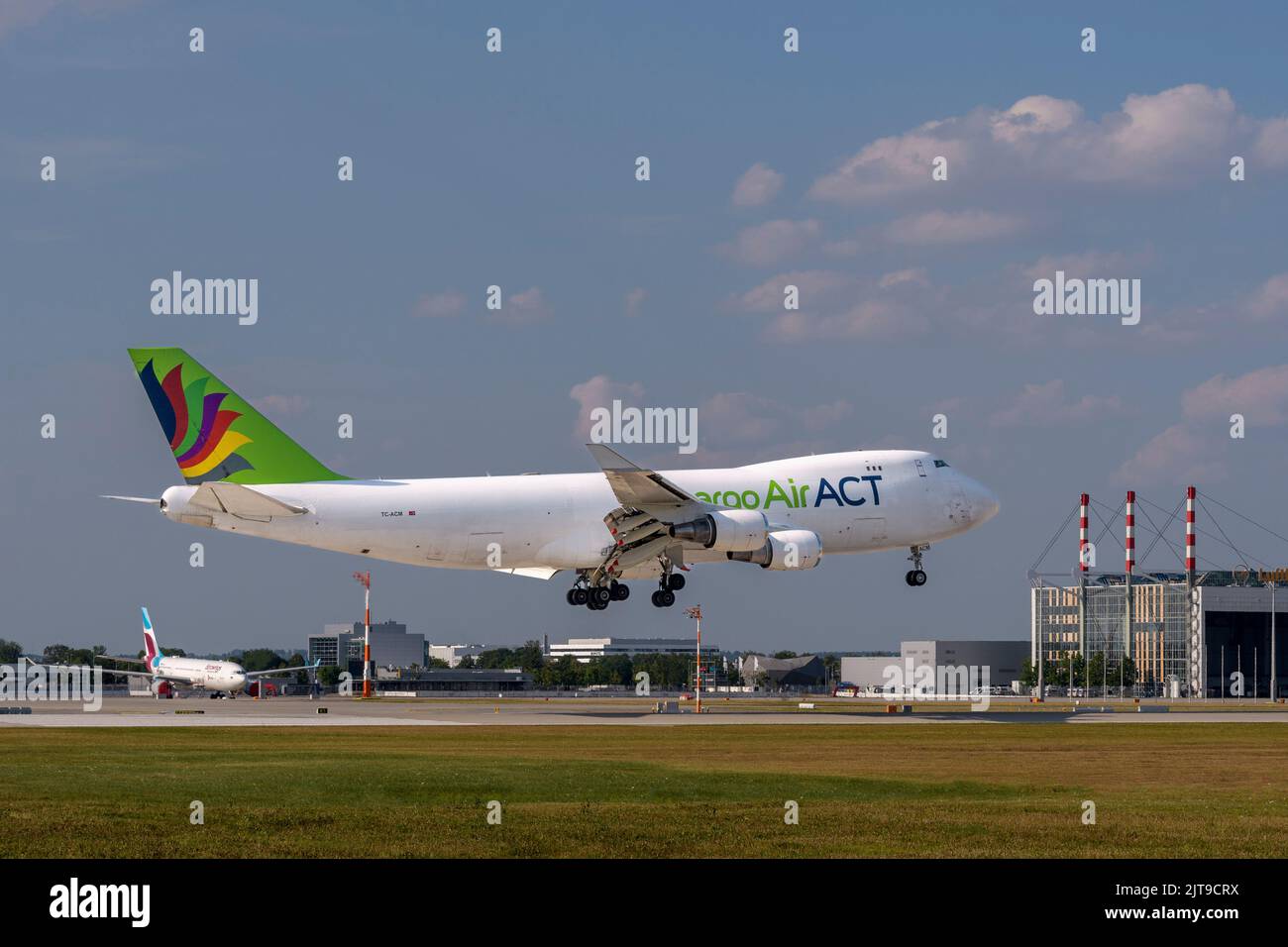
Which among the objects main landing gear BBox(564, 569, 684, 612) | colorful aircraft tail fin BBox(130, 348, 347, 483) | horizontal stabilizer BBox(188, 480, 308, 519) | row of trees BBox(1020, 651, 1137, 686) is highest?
colorful aircraft tail fin BBox(130, 348, 347, 483)

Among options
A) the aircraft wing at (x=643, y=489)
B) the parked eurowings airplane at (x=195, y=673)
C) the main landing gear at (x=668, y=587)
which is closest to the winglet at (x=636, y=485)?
the aircraft wing at (x=643, y=489)

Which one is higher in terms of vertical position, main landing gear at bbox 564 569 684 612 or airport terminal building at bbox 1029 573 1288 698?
main landing gear at bbox 564 569 684 612

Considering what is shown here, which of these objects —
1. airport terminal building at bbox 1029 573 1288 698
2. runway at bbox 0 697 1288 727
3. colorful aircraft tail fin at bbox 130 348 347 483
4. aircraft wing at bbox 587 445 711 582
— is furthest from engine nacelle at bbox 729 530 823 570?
airport terminal building at bbox 1029 573 1288 698

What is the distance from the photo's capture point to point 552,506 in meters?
66.1

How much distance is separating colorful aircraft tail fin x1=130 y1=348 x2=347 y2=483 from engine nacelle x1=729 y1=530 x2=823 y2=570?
18334 millimetres

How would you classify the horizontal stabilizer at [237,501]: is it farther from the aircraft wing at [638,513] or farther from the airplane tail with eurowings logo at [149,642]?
the airplane tail with eurowings logo at [149,642]

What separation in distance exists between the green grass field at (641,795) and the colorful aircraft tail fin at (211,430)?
1510cm

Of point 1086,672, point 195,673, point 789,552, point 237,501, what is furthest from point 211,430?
point 1086,672

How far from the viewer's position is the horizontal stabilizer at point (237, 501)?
194 ft

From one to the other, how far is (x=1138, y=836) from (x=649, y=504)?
1649 inches

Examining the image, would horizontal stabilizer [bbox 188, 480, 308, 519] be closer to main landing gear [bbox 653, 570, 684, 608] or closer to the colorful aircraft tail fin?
the colorful aircraft tail fin

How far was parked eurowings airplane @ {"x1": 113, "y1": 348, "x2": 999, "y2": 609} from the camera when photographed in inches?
2461
